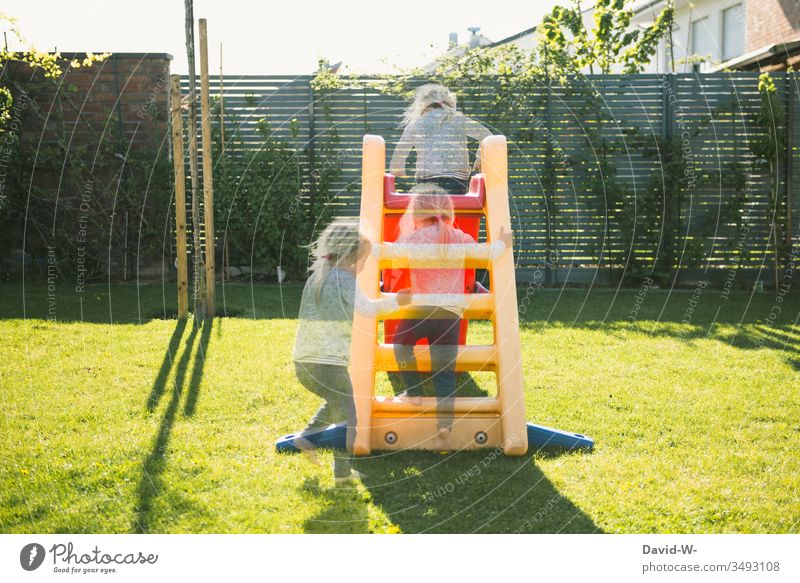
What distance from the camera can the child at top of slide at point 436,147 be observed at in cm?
602

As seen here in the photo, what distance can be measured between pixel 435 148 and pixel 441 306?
2352mm

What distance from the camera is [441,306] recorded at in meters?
→ 4.01

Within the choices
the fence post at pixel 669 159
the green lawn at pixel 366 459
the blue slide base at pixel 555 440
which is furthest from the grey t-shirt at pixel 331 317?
the fence post at pixel 669 159

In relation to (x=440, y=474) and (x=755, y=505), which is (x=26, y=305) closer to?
(x=440, y=474)

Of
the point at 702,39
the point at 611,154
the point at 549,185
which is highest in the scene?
the point at 702,39

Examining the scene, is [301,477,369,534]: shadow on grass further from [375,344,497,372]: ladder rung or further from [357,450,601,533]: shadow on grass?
[375,344,497,372]: ladder rung

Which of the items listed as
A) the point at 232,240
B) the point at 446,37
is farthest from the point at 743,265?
the point at 232,240

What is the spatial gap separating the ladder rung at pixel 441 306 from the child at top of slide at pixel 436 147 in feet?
4.96

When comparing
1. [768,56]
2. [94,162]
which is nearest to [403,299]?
[94,162]

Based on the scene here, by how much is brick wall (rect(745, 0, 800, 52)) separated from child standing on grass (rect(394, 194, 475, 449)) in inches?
513

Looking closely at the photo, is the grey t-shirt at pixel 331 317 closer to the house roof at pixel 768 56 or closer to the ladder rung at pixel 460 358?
the ladder rung at pixel 460 358

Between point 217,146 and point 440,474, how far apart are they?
705 centimetres

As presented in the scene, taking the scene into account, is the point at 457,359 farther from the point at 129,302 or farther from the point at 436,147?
the point at 129,302

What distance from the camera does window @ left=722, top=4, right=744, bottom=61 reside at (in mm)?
17569
